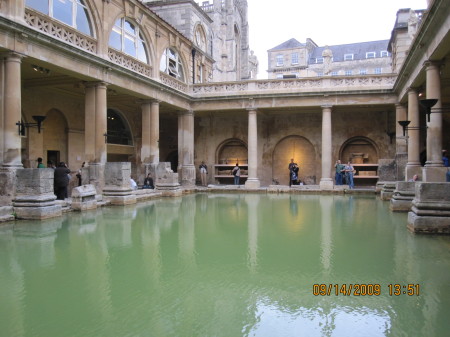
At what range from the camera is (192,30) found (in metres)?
27.0

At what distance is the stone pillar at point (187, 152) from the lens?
22.4m

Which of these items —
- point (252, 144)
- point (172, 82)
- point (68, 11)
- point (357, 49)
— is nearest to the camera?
point (68, 11)

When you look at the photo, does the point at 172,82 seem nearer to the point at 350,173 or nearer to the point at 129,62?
the point at 129,62

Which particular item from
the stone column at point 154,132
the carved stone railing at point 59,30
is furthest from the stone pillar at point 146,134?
the carved stone railing at point 59,30

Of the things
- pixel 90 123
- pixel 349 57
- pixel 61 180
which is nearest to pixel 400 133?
pixel 90 123

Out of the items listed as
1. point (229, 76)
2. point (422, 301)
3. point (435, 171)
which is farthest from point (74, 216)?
point (229, 76)

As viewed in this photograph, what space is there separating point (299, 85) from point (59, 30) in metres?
13.1

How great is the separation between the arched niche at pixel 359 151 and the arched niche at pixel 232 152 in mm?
6531

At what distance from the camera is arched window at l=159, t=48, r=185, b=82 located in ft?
68.4

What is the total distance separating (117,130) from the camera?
23219 mm

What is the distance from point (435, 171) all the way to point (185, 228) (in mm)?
7623

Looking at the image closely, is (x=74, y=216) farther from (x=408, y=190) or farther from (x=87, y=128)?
(x=408, y=190)

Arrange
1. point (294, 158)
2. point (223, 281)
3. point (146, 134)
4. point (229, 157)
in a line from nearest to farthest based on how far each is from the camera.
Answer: point (223, 281) < point (146, 134) < point (294, 158) < point (229, 157)

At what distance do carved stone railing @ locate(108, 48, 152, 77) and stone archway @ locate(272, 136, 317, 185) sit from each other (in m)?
11.2
